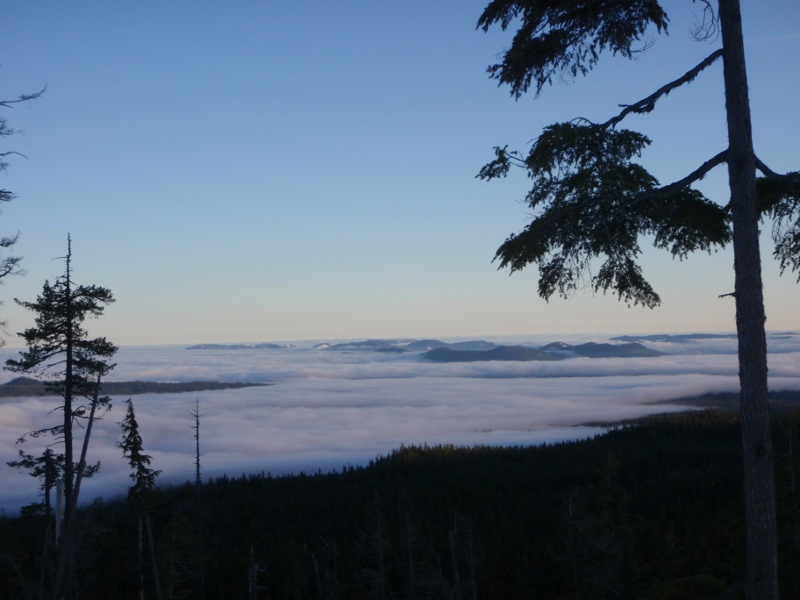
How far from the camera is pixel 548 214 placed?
11570 mm

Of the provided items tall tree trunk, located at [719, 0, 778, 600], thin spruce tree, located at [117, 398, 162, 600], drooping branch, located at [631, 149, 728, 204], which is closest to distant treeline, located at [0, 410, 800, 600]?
tall tree trunk, located at [719, 0, 778, 600]

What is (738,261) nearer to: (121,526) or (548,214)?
(548,214)

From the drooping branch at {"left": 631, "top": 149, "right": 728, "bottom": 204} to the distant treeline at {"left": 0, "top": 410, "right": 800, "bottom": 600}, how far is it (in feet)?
20.8

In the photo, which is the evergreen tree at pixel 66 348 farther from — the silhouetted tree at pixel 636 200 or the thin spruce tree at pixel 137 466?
the silhouetted tree at pixel 636 200

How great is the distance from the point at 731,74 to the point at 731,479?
11519 cm

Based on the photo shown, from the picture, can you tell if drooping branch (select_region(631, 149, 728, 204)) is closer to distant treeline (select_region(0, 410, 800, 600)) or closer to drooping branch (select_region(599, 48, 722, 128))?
drooping branch (select_region(599, 48, 722, 128))

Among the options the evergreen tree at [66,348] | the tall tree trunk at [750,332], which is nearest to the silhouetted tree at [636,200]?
the tall tree trunk at [750,332]

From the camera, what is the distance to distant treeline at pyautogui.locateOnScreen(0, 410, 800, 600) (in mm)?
29797

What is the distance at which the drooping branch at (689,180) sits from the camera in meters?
10.6

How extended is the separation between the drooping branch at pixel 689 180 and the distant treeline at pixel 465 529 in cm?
633

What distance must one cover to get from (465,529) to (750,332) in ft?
85.7

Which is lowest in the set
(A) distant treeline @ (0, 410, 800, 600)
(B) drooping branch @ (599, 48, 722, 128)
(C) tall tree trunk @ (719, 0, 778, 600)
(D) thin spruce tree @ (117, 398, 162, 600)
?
(A) distant treeline @ (0, 410, 800, 600)

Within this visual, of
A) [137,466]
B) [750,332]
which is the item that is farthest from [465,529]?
[750,332]

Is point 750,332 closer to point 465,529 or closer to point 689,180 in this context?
point 689,180
